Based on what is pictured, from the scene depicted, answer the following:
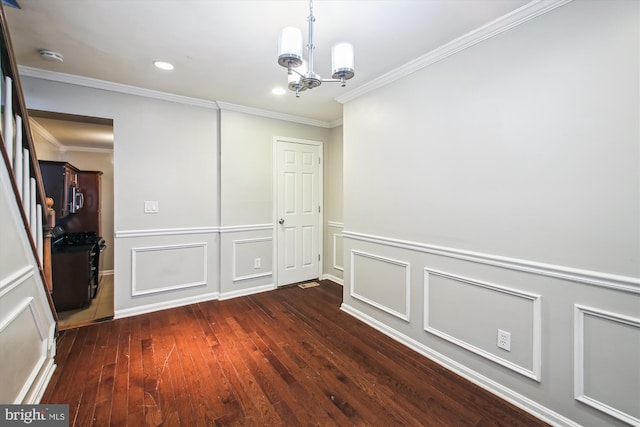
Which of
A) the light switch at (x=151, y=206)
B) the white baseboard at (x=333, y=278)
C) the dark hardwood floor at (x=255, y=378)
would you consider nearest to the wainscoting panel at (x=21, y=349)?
the dark hardwood floor at (x=255, y=378)

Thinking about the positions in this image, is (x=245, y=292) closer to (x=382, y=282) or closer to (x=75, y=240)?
(x=382, y=282)

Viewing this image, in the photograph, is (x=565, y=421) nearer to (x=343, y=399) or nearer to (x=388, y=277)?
(x=343, y=399)

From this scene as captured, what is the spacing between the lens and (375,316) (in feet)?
9.29

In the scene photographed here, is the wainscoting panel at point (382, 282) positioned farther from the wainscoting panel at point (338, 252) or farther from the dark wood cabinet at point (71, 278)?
the dark wood cabinet at point (71, 278)

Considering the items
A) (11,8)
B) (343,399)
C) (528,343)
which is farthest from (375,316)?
(11,8)

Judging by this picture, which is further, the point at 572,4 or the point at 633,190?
the point at 572,4

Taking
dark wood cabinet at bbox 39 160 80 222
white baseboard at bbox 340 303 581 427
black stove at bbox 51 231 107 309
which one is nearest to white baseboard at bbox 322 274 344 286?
white baseboard at bbox 340 303 581 427

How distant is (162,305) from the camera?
3.24 m

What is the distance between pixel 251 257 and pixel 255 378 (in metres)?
1.91

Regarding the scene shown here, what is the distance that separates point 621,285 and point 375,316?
1.84 metres

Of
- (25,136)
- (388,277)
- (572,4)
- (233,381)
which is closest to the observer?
(572,4)

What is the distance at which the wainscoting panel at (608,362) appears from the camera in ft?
4.49

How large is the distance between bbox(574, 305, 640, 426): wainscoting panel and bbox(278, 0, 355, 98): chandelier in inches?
69.9

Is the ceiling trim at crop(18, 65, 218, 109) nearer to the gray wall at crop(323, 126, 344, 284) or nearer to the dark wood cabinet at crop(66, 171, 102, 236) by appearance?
the gray wall at crop(323, 126, 344, 284)
